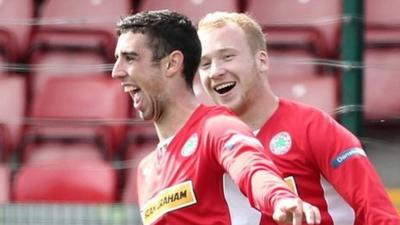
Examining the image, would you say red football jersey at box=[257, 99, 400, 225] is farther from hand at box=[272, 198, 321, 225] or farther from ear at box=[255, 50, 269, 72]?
hand at box=[272, 198, 321, 225]

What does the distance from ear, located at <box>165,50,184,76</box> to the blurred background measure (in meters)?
1.43

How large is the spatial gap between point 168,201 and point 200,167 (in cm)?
13

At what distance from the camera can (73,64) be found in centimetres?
571

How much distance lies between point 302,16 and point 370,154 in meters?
0.85

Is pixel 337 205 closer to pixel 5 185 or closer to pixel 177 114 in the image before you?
pixel 177 114

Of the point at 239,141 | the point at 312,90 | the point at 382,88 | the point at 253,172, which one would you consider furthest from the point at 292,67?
the point at 253,172

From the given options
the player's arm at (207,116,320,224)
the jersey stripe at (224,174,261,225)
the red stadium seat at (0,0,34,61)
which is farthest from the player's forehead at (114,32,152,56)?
the red stadium seat at (0,0,34,61)

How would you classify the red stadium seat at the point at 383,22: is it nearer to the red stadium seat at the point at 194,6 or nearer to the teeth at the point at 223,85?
the red stadium seat at the point at 194,6

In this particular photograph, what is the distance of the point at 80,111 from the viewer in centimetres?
549

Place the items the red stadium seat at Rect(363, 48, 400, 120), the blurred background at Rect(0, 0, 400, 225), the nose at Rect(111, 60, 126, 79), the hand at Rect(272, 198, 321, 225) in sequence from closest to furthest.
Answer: the hand at Rect(272, 198, 321, 225)
the nose at Rect(111, 60, 126, 79)
the blurred background at Rect(0, 0, 400, 225)
the red stadium seat at Rect(363, 48, 400, 120)

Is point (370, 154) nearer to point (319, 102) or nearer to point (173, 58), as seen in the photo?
point (319, 102)

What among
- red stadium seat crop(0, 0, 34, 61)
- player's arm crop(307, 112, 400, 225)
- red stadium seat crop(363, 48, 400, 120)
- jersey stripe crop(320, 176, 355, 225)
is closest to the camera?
player's arm crop(307, 112, 400, 225)

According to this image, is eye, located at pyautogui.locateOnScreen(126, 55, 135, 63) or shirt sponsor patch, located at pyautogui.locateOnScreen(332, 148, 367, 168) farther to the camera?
shirt sponsor patch, located at pyautogui.locateOnScreen(332, 148, 367, 168)

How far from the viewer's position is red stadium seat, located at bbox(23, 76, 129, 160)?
5305 mm
